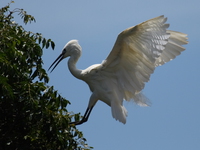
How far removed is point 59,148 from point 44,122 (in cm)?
32

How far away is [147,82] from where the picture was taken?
6.43 metres

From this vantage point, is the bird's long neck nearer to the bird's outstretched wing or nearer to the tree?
the bird's outstretched wing

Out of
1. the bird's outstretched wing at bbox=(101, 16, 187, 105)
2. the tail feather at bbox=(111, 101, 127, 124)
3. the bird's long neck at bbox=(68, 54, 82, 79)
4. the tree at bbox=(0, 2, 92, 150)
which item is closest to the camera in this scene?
the tree at bbox=(0, 2, 92, 150)

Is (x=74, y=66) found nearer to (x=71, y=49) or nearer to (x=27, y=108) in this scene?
(x=71, y=49)

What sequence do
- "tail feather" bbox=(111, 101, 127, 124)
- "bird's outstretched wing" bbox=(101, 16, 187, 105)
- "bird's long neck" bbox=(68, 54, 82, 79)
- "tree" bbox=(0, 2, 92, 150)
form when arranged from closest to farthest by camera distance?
"tree" bbox=(0, 2, 92, 150) → "bird's outstretched wing" bbox=(101, 16, 187, 105) → "tail feather" bbox=(111, 101, 127, 124) → "bird's long neck" bbox=(68, 54, 82, 79)

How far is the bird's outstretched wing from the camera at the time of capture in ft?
19.9

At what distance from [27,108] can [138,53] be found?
6.28 feet

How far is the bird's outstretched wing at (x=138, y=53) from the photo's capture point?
6.05 metres

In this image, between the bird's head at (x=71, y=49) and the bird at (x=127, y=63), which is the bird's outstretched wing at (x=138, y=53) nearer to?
the bird at (x=127, y=63)

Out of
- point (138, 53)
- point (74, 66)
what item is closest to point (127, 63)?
point (138, 53)

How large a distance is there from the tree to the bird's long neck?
5.08ft

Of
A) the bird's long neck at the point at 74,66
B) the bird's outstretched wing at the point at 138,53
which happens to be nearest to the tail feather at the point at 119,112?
the bird's outstretched wing at the point at 138,53

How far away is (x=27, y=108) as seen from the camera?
492 centimetres

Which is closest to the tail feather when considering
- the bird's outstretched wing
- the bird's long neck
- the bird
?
the bird
